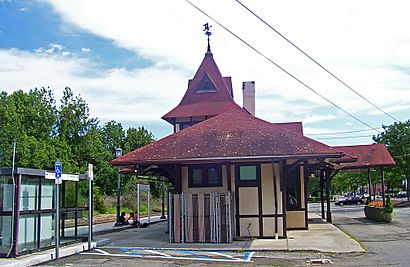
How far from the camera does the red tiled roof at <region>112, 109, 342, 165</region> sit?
58.6 feet

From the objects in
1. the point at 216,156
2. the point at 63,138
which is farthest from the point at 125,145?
the point at 216,156

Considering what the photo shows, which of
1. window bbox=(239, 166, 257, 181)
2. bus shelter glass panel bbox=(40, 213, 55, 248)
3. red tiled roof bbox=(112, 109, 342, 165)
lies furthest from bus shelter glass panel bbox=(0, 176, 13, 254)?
window bbox=(239, 166, 257, 181)

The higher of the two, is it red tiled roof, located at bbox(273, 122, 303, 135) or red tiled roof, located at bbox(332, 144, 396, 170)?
red tiled roof, located at bbox(273, 122, 303, 135)

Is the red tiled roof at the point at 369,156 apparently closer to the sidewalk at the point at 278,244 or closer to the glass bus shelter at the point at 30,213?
the sidewalk at the point at 278,244

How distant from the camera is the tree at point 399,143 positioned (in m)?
48.6

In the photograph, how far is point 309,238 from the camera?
19.3 m

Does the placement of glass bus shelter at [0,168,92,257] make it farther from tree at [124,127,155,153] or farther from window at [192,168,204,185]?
tree at [124,127,155,153]

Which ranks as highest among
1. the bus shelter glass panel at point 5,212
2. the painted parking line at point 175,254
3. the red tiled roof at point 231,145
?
the red tiled roof at point 231,145

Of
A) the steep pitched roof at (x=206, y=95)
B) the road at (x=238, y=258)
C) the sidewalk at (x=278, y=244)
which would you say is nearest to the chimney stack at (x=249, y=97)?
the steep pitched roof at (x=206, y=95)

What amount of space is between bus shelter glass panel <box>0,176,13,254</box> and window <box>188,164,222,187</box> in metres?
7.24

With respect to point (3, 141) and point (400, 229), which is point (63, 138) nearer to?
point (3, 141)

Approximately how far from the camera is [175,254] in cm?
1563

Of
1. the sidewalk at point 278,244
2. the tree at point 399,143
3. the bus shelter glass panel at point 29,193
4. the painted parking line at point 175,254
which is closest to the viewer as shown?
the bus shelter glass panel at point 29,193

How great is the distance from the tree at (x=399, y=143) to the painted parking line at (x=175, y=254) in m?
37.0
